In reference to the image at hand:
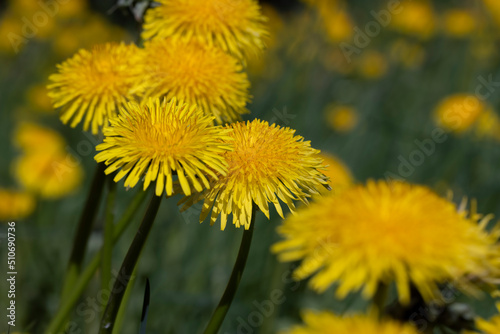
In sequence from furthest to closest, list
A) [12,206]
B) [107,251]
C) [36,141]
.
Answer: [36,141], [12,206], [107,251]

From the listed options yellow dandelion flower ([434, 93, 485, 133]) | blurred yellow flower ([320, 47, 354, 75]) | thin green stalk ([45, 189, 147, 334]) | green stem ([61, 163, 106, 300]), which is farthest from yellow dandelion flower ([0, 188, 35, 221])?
blurred yellow flower ([320, 47, 354, 75])

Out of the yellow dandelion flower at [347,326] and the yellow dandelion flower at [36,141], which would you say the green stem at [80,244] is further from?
the yellow dandelion flower at [36,141]

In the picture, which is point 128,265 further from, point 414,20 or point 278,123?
point 414,20

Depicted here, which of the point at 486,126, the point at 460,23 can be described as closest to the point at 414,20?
the point at 460,23

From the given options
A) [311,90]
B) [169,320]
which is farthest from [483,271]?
[311,90]

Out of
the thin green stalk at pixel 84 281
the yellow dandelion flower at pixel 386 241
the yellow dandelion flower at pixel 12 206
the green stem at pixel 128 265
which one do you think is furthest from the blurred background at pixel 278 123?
the green stem at pixel 128 265

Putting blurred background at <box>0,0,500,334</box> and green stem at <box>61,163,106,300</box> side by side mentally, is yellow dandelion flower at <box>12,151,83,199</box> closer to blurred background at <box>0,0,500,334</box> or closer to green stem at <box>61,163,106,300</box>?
blurred background at <box>0,0,500,334</box>

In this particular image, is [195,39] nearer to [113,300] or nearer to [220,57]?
[220,57]

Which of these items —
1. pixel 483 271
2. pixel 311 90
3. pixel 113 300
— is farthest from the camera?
pixel 311 90
